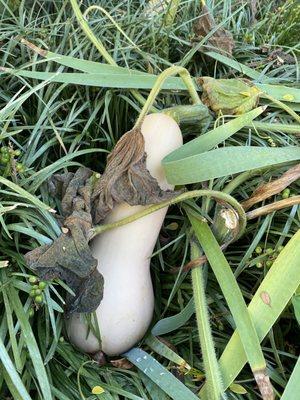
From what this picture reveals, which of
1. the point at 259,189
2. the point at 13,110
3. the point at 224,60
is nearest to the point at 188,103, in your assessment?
the point at 224,60

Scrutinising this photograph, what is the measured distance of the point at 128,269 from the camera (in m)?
1.00

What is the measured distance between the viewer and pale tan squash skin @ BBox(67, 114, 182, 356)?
3.23 feet

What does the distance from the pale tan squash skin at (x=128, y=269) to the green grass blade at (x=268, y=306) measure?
0.57 ft

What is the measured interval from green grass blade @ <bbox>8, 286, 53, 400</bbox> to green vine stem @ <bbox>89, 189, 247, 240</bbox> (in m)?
0.15

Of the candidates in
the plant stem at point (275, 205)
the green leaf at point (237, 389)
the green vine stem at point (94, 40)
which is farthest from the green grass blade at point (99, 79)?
the green leaf at point (237, 389)

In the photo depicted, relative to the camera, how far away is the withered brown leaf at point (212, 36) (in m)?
1.27

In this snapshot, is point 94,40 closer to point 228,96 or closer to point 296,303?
point 228,96

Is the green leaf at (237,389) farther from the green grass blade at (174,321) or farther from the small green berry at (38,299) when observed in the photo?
the small green berry at (38,299)

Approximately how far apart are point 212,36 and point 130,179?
48 centimetres

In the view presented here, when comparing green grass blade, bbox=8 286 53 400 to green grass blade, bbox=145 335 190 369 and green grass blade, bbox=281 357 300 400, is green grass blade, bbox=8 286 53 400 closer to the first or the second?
green grass blade, bbox=145 335 190 369

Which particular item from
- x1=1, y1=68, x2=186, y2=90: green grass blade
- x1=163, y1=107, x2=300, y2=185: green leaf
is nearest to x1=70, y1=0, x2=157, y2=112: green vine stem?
x1=1, y1=68, x2=186, y2=90: green grass blade

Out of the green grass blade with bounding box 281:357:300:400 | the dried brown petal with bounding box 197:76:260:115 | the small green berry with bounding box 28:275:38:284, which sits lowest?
the green grass blade with bounding box 281:357:300:400

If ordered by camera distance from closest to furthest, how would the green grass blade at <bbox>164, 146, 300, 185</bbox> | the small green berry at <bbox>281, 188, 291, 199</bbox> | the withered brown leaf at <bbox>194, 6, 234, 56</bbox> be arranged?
the green grass blade at <bbox>164, 146, 300, 185</bbox> → the small green berry at <bbox>281, 188, 291, 199</bbox> → the withered brown leaf at <bbox>194, 6, 234, 56</bbox>

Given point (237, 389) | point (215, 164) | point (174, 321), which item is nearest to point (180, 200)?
point (215, 164)
